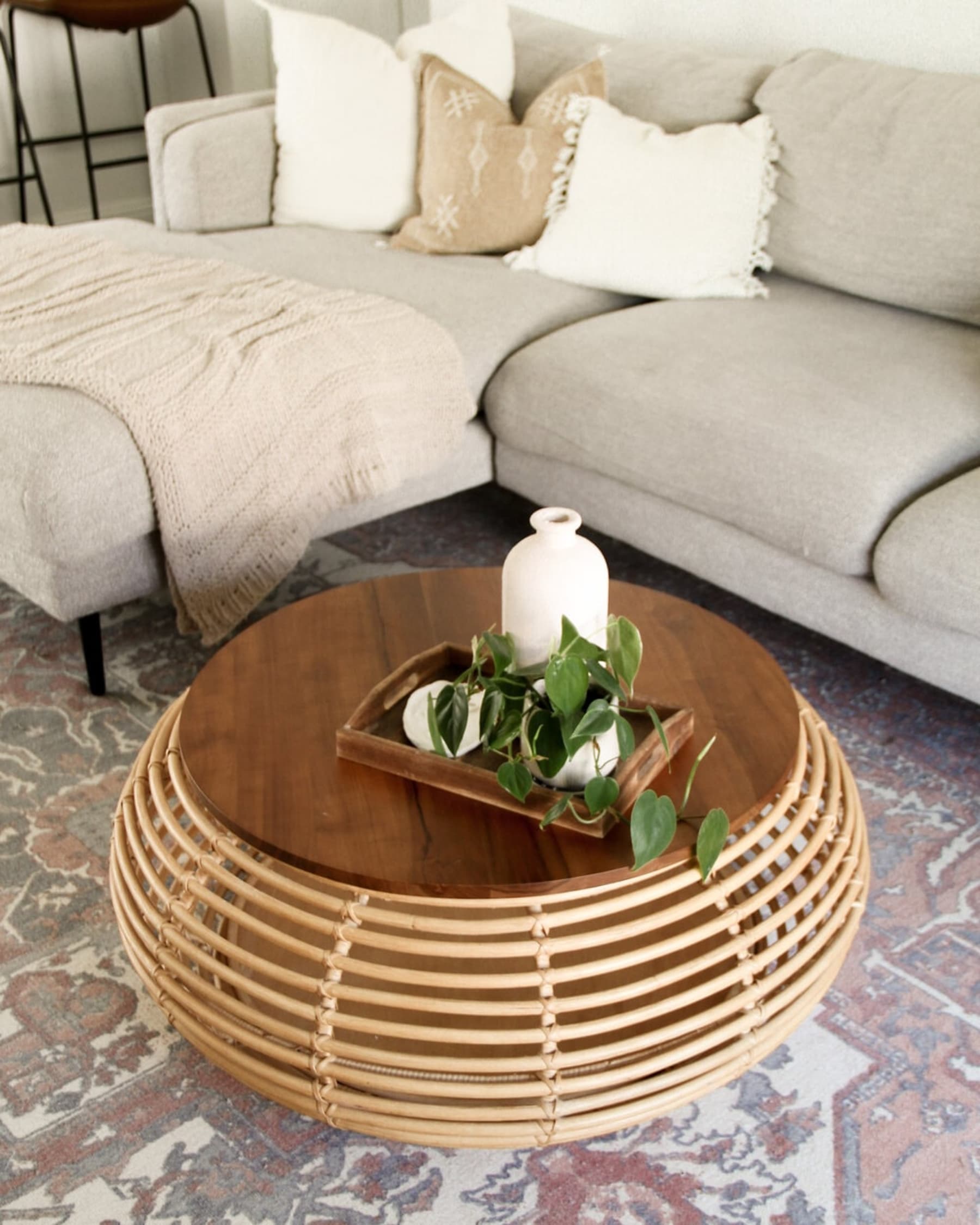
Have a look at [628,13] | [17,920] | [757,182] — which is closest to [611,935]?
[17,920]

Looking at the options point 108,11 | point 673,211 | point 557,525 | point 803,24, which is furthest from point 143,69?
point 557,525

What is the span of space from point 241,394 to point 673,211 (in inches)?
36.4

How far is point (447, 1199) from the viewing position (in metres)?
1.21

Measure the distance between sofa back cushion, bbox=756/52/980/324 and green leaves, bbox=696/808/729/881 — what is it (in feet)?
4.69

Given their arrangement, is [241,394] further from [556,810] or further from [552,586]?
[556,810]

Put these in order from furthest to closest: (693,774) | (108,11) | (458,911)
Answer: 1. (108,11)
2. (458,911)
3. (693,774)

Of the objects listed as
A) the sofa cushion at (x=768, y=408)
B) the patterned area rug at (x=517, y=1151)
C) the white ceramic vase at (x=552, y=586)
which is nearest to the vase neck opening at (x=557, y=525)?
the white ceramic vase at (x=552, y=586)

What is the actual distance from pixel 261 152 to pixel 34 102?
185 cm

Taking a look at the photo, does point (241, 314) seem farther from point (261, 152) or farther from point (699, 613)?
point (699, 613)

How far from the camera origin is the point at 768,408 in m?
1.92

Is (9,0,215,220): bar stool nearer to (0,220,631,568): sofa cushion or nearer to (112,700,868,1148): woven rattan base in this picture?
(0,220,631,568): sofa cushion

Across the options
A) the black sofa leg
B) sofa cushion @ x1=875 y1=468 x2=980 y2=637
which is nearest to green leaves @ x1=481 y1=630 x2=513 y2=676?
sofa cushion @ x1=875 y1=468 x2=980 y2=637

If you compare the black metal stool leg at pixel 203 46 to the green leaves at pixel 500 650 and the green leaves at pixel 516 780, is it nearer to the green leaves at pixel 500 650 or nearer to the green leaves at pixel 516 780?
the green leaves at pixel 500 650

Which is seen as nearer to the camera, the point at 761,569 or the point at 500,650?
the point at 500,650
